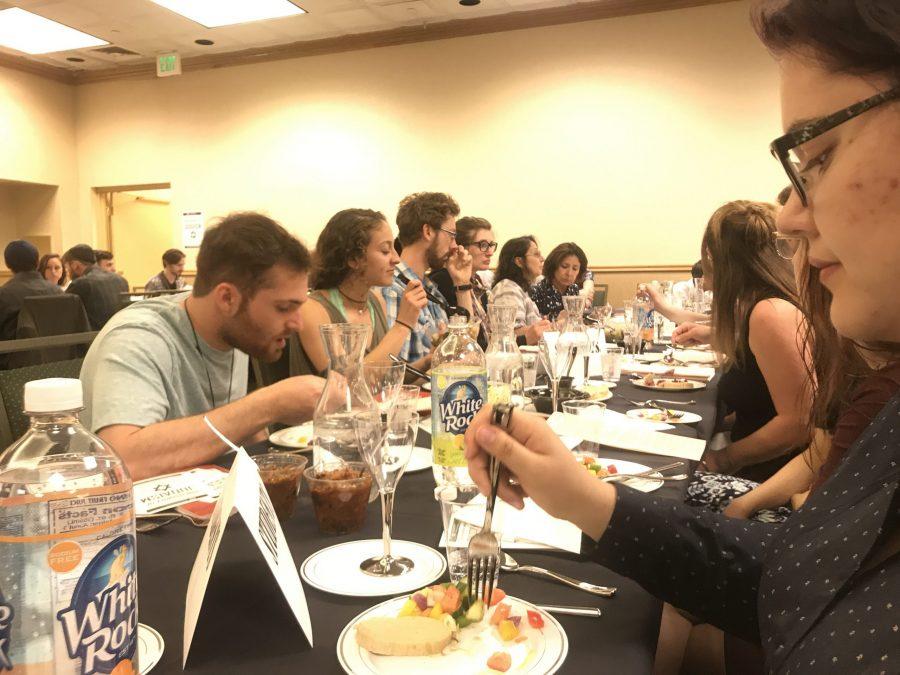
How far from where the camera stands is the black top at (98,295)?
252 inches

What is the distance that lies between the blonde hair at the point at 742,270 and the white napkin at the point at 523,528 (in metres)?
1.33

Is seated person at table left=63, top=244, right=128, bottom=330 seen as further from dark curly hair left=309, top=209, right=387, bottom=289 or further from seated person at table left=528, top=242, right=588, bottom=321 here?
dark curly hair left=309, top=209, right=387, bottom=289

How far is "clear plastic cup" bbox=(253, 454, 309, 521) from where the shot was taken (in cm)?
109

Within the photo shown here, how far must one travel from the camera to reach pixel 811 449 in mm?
1678

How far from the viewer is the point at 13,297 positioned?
17.6ft

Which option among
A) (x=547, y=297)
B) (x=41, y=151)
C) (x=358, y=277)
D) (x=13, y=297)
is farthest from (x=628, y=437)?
(x=41, y=151)

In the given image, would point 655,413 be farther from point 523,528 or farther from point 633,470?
point 523,528

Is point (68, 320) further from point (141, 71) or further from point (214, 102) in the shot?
point (141, 71)

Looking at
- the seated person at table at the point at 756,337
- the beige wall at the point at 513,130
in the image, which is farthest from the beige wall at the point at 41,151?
the seated person at table at the point at 756,337

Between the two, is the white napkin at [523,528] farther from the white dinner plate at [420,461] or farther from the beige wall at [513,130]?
the beige wall at [513,130]

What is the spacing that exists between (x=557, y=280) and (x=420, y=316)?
2.84 metres

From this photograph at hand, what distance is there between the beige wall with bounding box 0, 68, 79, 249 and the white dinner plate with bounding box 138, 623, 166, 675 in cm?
964

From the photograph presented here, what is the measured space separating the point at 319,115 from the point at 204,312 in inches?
273

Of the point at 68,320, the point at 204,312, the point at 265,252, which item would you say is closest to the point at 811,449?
the point at 265,252
